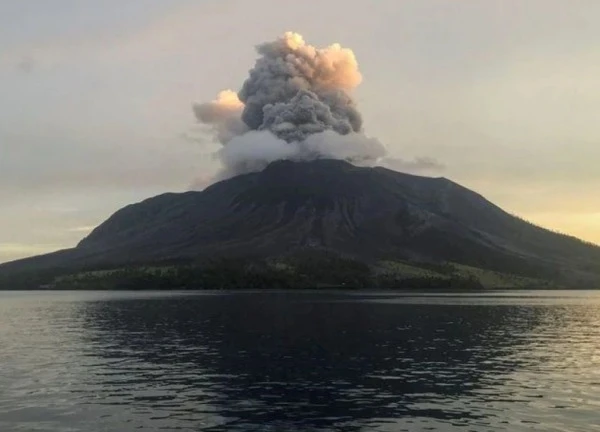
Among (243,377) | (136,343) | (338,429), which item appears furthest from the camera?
(136,343)

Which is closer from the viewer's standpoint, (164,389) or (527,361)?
(164,389)

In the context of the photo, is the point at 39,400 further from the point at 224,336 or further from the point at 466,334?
Answer: the point at 466,334

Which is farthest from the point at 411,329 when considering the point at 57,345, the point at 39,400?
the point at 39,400

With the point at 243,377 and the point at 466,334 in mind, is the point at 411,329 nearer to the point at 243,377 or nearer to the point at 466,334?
the point at 466,334

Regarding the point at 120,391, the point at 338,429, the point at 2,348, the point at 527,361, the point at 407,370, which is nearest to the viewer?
the point at 338,429

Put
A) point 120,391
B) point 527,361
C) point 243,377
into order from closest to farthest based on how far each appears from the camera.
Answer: point 120,391 < point 243,377 < point 527,361

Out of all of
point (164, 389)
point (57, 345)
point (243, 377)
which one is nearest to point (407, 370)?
point (243, 377)
